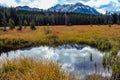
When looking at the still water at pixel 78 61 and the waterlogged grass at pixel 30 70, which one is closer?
the waterlogged grass at pixel 30 70

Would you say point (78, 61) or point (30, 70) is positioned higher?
point (30, 70)

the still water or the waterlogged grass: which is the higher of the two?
the waterlogged grass

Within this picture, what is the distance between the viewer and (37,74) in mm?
8344

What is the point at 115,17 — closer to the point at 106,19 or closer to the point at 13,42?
the point at 106,19

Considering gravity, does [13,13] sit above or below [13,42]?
above

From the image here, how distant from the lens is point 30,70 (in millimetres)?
9555

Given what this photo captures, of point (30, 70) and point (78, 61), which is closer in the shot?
point (30, 70)

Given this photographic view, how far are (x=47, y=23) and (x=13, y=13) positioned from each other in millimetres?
33319

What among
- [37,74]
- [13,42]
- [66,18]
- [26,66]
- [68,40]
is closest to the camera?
[37,74]

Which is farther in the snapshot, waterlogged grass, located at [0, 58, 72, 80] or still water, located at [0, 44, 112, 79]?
still water, located at [0, 44, 112, 79]

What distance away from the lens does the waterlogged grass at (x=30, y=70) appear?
838 centimetres

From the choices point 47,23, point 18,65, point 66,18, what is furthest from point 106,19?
point 18,65

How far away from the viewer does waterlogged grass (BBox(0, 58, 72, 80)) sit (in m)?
8.38

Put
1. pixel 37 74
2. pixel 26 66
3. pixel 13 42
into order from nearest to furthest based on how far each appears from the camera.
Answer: pixel 37 74 → pixel 26 66 → pixel 13 42
